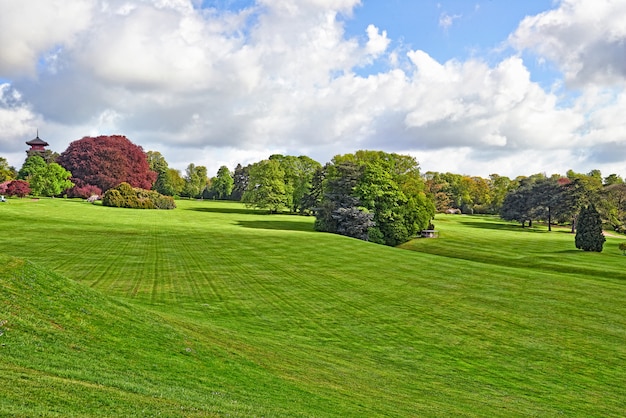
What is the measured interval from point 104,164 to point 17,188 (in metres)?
23.0

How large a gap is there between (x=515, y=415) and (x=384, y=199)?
6129 cm

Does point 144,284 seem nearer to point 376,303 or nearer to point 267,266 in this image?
point 267,266

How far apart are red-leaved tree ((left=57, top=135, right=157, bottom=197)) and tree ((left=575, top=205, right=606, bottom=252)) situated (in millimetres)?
100754

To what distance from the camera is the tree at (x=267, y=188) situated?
4358 inches

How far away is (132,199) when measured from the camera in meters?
98.8

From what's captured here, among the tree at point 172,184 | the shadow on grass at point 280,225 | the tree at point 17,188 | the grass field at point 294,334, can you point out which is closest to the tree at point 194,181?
the tree at point 172,184

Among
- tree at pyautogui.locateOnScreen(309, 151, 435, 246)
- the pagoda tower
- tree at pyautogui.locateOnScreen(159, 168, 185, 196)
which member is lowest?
tree at pyautogui.locateOnScreen(309, 151, 435, 246)

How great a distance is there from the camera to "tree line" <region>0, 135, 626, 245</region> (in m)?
75.1

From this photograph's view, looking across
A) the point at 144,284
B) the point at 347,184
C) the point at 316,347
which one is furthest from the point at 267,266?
the point at 347,184

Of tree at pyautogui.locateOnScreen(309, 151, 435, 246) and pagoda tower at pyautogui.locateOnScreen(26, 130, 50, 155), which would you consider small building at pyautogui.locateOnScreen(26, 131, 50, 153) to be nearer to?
pagoda tower at pyautogui.locateOnScreen(26, 130, 50, 155)

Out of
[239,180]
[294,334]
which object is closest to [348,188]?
[294,334]

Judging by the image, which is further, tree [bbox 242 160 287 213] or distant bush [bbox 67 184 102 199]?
distant bush [bbox 67 184 102 199]

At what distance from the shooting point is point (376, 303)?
29453mm

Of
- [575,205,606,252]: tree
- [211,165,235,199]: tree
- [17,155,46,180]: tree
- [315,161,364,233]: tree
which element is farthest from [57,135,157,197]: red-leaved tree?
[575,205,606,252]: tree
